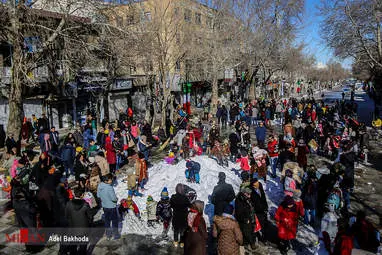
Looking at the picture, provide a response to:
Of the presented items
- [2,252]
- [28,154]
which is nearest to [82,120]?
[28,154]

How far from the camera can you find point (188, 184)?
10258 millimetres

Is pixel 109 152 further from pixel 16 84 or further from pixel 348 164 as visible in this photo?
pixel 348 164

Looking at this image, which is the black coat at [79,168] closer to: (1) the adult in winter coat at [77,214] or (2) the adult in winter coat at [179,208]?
(1) the adult in winter coat at [77,214]

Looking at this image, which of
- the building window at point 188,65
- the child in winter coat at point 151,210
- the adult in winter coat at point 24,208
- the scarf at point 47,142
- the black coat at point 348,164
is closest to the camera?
the adult in winter coat at point 24,208

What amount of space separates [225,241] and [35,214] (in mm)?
4446

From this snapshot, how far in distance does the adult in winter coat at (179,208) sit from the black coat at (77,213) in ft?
5.87

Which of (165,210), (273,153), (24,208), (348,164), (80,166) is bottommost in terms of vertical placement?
(165,210)

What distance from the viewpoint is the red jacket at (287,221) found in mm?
6465

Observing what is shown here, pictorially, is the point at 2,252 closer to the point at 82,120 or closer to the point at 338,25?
the point at 82,120

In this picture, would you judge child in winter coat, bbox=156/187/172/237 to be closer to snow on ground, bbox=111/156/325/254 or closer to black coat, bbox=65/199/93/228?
snow on ground, bbox=111/156/325/254

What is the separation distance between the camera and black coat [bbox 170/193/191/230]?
Result: 6.74 meters

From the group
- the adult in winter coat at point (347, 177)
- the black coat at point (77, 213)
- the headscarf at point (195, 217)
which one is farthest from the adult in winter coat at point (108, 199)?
the adult in winter coat at point (347, 177)

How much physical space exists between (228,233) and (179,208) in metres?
1.79

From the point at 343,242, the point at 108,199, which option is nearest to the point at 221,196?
the point at 108,199
